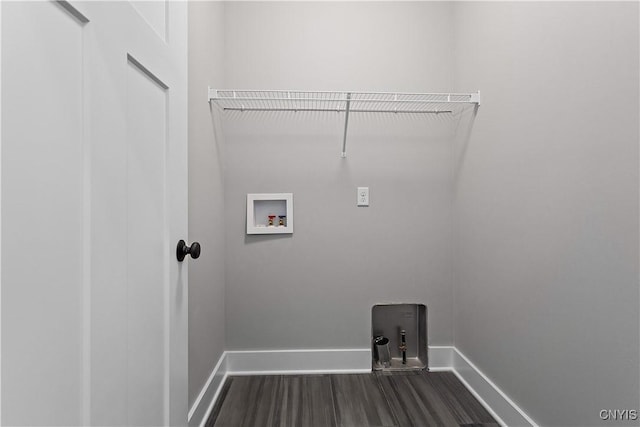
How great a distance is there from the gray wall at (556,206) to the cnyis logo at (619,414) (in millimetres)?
16

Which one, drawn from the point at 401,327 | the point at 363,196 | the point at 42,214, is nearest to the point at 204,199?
the point at 363,196

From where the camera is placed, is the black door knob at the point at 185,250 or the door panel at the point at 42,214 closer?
the door panel at the point at 42,214

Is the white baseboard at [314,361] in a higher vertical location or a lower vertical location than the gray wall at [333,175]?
lower

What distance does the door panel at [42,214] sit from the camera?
17.5 inches

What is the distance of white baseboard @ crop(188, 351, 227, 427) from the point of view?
1422mm

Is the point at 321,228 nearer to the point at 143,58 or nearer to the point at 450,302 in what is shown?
the point at 450,302

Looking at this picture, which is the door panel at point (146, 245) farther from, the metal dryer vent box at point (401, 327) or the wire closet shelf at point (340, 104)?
the metal dryer vent box at point (401, 327)

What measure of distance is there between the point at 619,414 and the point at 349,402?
107 cm

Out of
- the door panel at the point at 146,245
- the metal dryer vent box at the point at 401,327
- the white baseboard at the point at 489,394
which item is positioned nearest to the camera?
the door panel at the point at 146,245

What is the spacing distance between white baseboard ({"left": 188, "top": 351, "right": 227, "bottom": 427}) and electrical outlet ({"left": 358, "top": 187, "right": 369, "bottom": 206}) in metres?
1.20

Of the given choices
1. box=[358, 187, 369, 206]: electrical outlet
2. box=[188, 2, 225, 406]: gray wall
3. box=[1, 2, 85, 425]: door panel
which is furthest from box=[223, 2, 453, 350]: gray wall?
box=[1, 2, 85, 425]: door panel

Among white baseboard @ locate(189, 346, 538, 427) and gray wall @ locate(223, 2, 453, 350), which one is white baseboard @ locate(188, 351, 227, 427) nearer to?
white baseboard @ locate(189, 346, 538, 427)

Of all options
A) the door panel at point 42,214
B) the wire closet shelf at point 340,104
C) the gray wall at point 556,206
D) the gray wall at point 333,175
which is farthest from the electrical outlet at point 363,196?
the door panel at point 42,214

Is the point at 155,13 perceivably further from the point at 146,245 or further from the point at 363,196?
the point at 363,196
